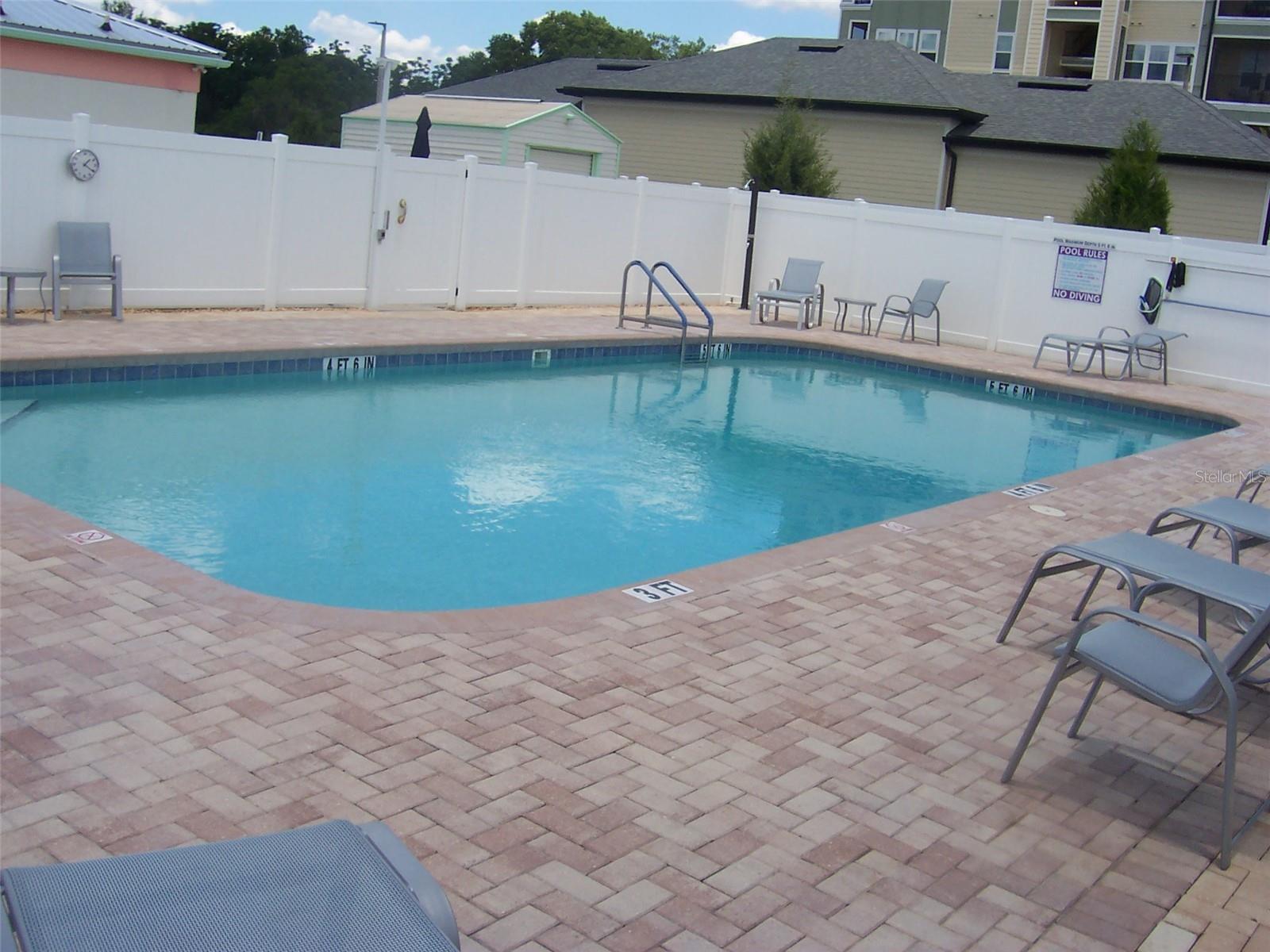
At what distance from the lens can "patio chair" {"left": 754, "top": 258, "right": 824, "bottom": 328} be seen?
1532 cm

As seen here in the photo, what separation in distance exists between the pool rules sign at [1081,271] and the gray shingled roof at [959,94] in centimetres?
915

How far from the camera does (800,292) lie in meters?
15.9

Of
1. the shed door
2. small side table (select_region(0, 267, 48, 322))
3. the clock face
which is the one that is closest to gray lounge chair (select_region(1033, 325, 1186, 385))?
the clock face

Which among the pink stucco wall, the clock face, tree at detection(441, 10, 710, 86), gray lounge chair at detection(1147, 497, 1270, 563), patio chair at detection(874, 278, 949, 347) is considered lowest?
gray lounge chair at detection(1147, 497, 1270, 563)

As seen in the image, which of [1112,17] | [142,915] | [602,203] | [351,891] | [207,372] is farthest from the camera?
[1112,17]

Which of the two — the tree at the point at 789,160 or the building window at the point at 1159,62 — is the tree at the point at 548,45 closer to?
the building window at the point at 1159,62

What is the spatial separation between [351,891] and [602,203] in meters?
14.2

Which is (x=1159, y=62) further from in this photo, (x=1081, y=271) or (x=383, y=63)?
(x=383, y=63)

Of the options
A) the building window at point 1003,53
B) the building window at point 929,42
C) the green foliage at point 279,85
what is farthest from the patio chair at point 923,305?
the building window at point 929,42

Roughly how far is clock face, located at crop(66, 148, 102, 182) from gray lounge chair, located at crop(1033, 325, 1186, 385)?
32.3 ft

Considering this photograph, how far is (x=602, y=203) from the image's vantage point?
15328mm

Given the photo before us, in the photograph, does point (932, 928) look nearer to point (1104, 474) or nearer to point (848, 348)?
point (1104, 474)

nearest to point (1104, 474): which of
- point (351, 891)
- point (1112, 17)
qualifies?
point (351, 891)

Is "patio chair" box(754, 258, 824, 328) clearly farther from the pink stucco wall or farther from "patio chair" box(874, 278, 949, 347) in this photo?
the pink stucco wall
